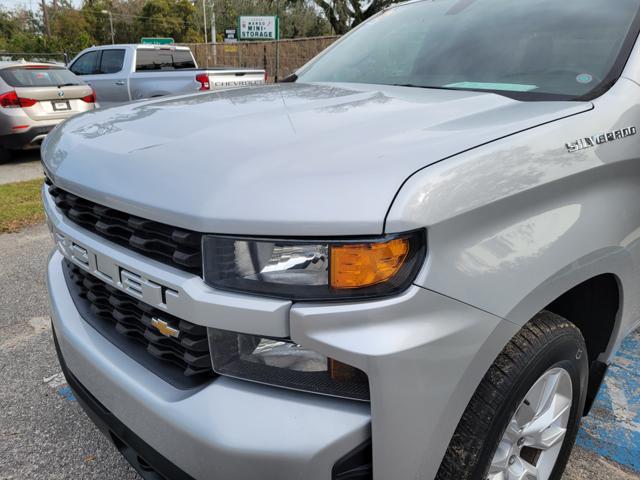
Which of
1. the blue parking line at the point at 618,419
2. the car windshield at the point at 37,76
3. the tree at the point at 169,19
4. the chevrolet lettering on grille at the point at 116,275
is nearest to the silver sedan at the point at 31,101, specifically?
the car windshield at the point at 37,76

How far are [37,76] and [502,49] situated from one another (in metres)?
8.38

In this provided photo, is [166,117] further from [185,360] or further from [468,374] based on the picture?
[468,374]

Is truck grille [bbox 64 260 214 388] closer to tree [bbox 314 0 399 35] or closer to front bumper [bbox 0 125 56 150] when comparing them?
front bumper [bbox 0 125 56 150]

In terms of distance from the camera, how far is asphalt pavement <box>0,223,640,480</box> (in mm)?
2156

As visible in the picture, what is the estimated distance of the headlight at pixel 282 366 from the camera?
123cm

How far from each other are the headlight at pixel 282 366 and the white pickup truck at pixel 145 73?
8658mm

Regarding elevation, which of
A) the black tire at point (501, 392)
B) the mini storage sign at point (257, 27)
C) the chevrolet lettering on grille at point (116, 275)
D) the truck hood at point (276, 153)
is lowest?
the black tire at point (501, 392)

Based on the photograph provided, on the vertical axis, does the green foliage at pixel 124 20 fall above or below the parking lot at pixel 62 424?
above

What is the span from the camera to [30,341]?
3.15 meters

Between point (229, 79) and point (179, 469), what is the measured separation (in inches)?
354

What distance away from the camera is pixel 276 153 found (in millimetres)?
1383

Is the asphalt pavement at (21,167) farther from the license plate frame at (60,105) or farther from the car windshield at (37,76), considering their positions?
the car windshield at (37,76)

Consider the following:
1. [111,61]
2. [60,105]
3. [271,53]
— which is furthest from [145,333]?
[271,53]

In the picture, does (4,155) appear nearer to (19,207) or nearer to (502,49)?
(19,207)
